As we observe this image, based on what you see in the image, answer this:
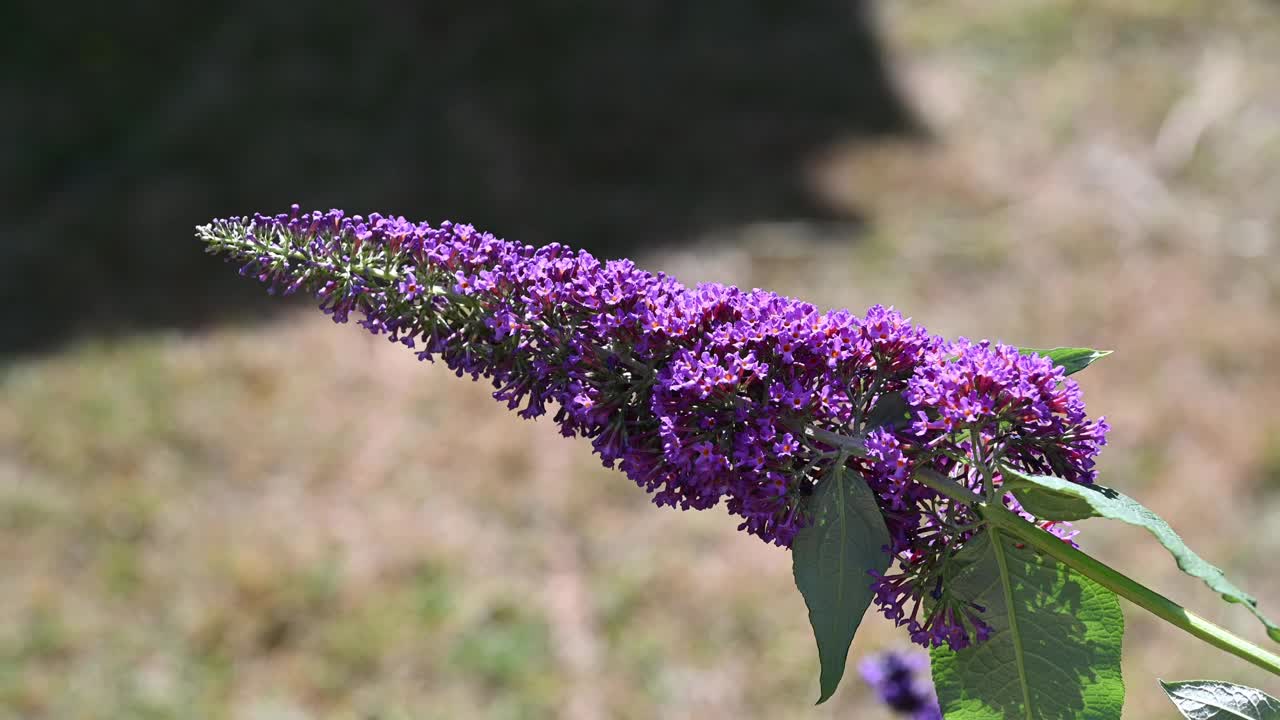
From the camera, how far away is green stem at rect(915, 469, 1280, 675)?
841 mm

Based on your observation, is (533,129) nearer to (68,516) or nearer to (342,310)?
(68,516)

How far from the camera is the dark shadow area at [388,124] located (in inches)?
193

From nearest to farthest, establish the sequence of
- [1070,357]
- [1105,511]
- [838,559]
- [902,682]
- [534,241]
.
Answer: [1105,511] < [838,559] < [1070,357] < [902,682] < [534,241]

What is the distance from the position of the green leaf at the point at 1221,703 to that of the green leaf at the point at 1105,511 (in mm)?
119

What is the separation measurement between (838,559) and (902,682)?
1.00 meters

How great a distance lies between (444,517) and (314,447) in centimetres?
62

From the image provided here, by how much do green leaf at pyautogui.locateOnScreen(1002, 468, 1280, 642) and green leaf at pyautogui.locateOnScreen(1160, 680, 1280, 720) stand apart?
119 mm

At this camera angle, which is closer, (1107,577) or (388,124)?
(1107,577)

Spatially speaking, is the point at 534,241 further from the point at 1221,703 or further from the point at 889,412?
the point at 1221,703

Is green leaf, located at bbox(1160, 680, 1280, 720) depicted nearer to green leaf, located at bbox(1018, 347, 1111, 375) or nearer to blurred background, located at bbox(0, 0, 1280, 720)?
green leaf, located at bbox(1018, 347, 1111, 375)

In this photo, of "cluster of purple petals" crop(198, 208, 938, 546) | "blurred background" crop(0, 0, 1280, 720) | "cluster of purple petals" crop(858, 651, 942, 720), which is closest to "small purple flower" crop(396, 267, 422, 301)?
"cluster of purple petals" crop(198, 208, 938, 546)

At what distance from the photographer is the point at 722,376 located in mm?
970

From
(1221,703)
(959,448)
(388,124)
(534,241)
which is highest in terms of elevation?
(388,124)

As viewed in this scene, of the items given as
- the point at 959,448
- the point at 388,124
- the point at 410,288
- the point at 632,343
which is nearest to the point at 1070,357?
the point at 959,448
